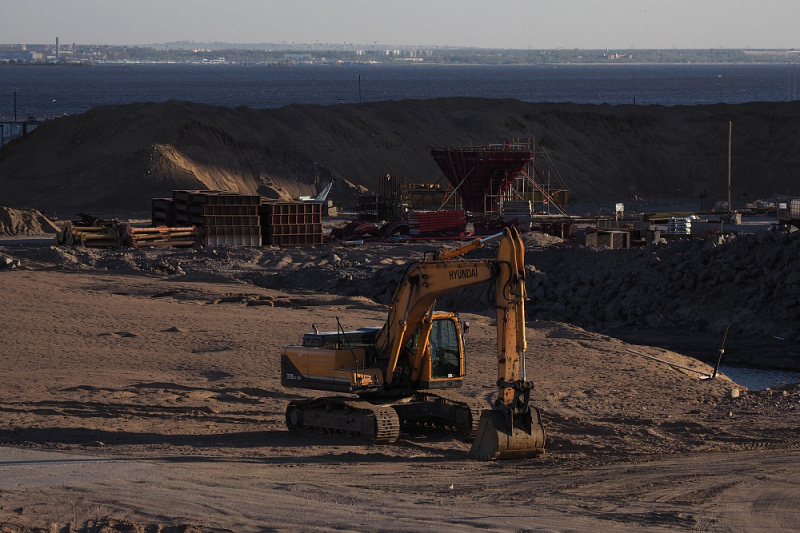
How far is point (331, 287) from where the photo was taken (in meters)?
30.1

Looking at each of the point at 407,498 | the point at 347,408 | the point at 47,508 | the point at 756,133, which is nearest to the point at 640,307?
the point at 347,408

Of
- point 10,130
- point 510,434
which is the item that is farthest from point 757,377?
point 10,130

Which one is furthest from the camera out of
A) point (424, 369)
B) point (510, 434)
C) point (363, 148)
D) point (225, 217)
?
point (363, 148)

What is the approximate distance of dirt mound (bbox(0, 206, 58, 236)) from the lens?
1518 inches

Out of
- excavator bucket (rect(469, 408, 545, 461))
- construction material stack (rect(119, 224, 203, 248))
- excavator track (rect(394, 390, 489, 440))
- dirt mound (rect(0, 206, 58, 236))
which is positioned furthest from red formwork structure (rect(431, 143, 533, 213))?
excavator bucket (rect(469, 408, 545, 461))

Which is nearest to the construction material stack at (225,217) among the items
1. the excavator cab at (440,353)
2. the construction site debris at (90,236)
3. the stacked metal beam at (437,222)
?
the construction site debris at (90,236)

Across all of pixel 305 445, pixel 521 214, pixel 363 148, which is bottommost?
pixel 305 445

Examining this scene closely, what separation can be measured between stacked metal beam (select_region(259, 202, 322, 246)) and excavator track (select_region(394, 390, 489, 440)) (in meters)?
22.2

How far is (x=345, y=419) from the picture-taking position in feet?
46.2

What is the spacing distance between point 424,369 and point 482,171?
28442 mm

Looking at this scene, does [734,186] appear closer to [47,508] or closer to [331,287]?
[331,287]

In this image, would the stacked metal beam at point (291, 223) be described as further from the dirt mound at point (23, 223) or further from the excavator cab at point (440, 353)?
the excavator cab at point (440, 353)

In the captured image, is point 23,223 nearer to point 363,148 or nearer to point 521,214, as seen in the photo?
point 521,214

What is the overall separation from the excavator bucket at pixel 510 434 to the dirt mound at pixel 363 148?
118 feet
